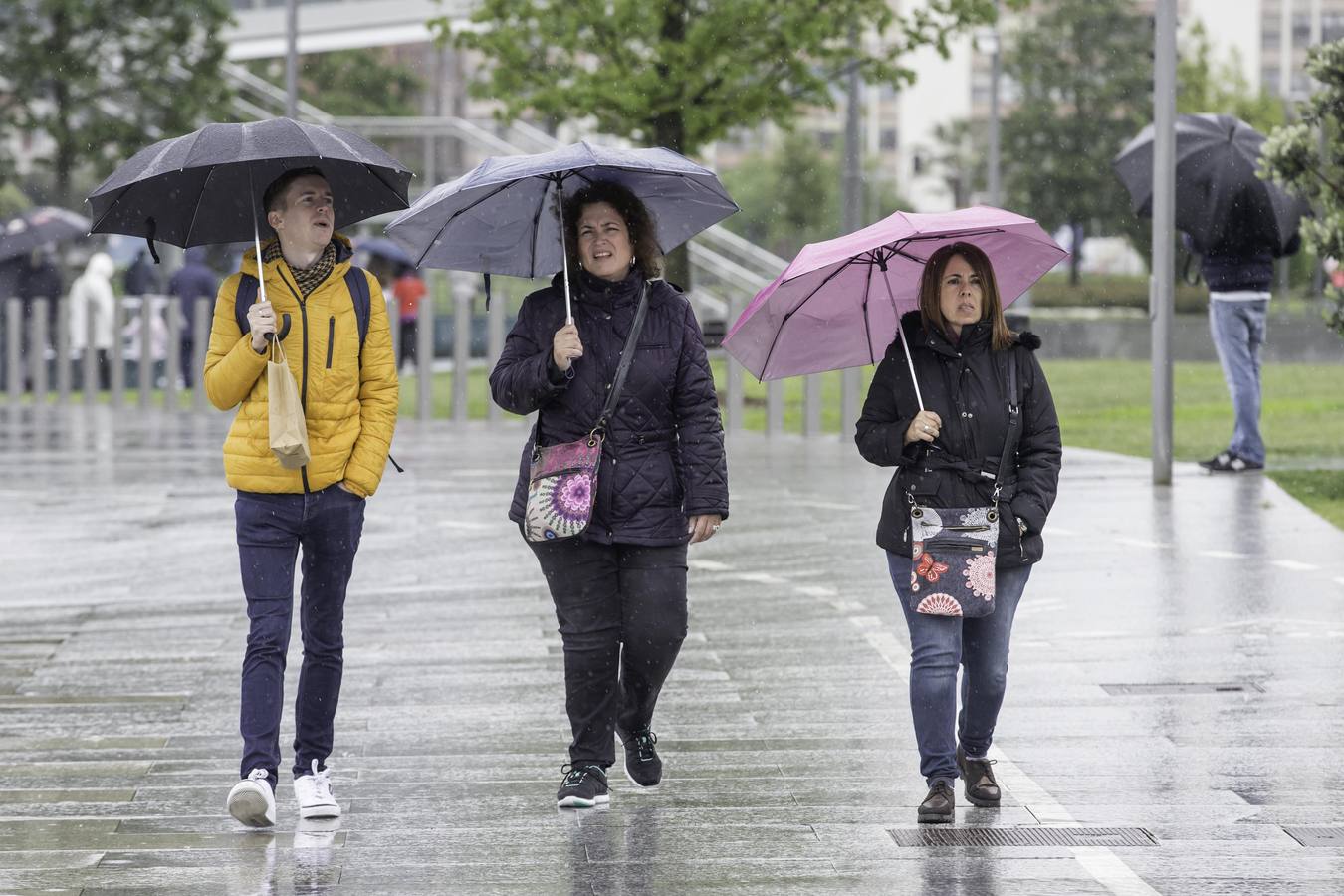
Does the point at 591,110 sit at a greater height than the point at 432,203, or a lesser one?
greater

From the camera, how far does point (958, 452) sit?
663 centimetres

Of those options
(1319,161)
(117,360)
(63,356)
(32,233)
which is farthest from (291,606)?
(32,233)

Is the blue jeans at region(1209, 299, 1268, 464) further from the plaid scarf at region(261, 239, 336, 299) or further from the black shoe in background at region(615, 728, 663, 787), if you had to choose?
the plaid scarf at region(261, 239, 336, 299)

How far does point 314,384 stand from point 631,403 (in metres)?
0.91

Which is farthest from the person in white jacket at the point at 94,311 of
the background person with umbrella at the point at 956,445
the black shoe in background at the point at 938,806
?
the black shoe in background at the point at 938,806

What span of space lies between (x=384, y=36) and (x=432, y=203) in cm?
4618

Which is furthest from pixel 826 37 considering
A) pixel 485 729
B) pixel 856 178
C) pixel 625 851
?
pixel 625 851

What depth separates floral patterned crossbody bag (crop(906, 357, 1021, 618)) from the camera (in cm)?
654

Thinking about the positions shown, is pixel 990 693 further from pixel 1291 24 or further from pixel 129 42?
pixel 1291 24

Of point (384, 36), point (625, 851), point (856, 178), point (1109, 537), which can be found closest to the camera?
point (625, 851)

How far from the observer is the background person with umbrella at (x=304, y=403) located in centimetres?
655

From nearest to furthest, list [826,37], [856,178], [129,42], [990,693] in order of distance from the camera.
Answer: [990,693] < [826,37] < [856,178] < [129,42]

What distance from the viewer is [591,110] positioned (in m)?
24.2

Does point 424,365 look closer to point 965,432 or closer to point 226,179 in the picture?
point 226,179
